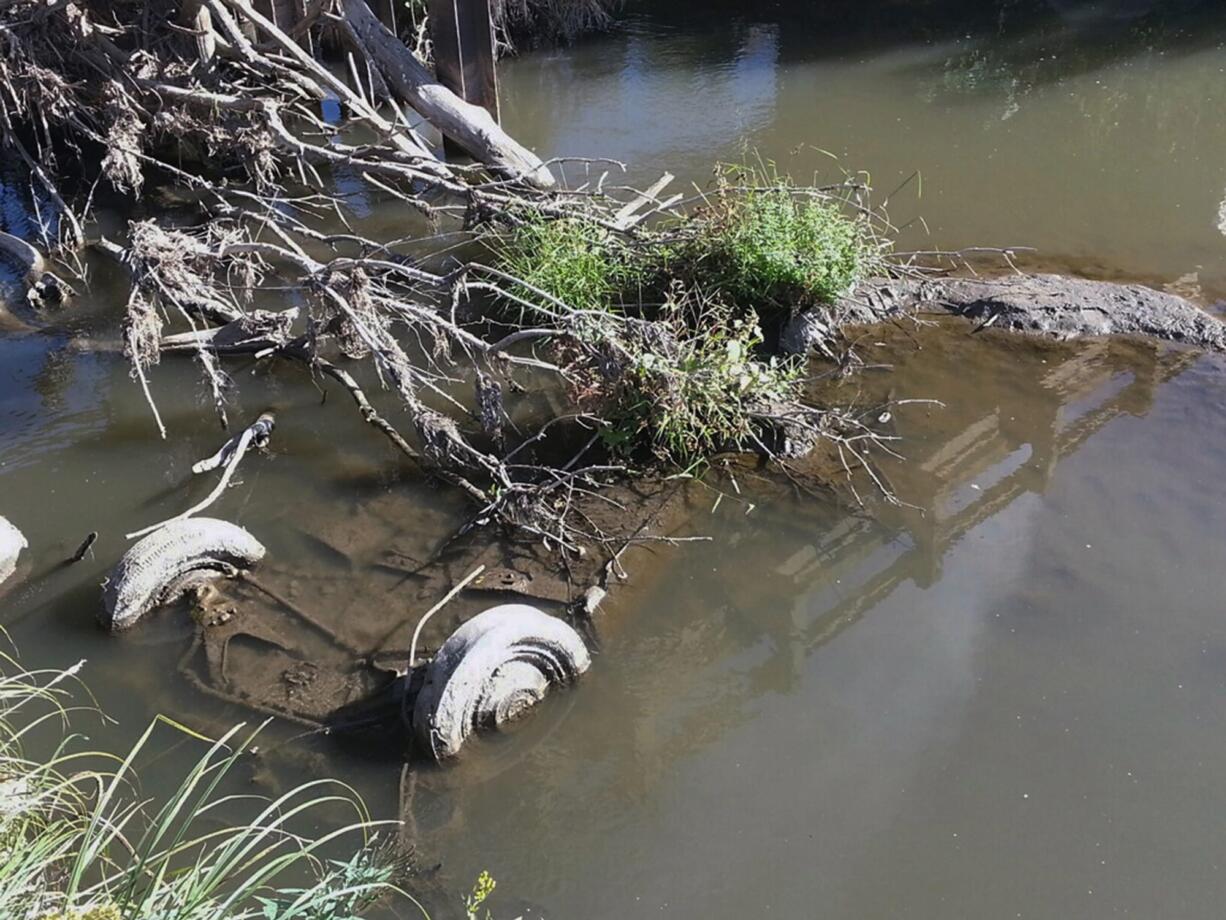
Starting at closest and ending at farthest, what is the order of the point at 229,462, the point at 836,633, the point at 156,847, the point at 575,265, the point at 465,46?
the point at 156,847 → the point at 836,633 → the point at 229,462 → the point at 575,265 → the point at 465,46

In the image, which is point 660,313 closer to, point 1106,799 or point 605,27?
point 1106,799

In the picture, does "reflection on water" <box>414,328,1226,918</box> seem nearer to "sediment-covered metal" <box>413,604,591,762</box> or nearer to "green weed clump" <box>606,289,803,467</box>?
"sediment-covered metal" <box>413,604,591,762</box>

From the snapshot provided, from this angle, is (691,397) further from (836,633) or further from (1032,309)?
(1032,309)

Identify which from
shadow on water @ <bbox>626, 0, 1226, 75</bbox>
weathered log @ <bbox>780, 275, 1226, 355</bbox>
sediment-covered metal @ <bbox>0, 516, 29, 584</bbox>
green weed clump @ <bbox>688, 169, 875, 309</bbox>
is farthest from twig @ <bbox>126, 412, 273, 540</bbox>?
shadow on water @ <bbox>626, 0, 1226, 75</bbox>

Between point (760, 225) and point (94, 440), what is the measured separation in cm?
353

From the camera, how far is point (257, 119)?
674cm

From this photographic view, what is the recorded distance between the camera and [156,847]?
3328mm

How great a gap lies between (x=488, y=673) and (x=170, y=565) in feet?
4.81

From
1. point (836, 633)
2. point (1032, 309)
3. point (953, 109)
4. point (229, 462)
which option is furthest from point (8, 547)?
point (953, 109)

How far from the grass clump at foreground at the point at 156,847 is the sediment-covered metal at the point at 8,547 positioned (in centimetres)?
50

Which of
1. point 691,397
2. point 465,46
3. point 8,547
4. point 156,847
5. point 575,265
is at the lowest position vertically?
point 156,847

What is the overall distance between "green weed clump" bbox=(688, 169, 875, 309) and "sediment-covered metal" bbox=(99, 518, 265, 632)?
2803 millimetres

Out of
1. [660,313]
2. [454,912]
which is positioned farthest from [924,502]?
[454,912]

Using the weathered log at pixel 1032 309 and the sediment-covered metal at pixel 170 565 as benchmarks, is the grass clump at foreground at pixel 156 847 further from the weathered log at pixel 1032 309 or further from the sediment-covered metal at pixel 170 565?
the weathered log at pixel 1032 309
